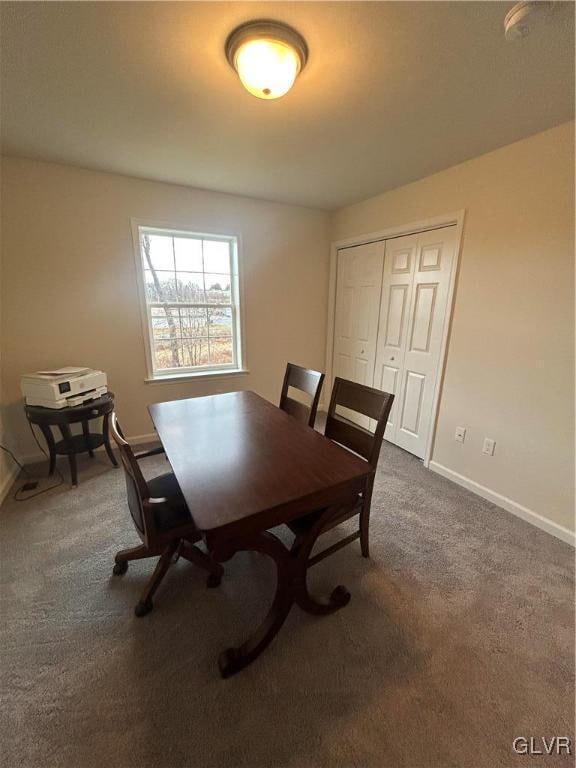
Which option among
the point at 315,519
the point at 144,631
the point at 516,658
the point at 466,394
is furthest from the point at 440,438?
the point at 144,631

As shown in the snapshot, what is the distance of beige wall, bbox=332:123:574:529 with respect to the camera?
70.3 inches

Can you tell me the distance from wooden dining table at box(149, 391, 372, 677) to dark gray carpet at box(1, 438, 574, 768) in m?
0.15

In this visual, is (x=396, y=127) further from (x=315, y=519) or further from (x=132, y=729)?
(x=132, y=729)

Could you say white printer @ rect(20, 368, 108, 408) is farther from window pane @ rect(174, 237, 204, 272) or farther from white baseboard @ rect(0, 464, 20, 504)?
window pane @ rect(174, 237, 204, 272)

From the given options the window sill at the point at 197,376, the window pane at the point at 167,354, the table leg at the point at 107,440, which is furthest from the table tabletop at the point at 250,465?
the window pane at the point at 167,354

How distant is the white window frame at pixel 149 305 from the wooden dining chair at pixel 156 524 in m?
1.60

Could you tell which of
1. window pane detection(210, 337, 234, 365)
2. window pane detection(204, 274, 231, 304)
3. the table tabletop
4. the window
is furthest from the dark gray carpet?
window pane detection(204, 274, 231, 304)

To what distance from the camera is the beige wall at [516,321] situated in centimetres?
179

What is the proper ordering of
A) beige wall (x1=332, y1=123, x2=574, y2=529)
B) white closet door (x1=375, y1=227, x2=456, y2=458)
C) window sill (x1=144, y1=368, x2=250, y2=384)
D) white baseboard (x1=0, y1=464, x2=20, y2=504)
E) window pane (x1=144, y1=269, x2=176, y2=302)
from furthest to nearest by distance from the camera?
1. window sill (x1=144, y1=368, x2=250, y2=384)
2. window pane (x1=144, y1=269, x2=176, y2=302)
3. white closet door (x1=375, y1=227, x2=456, y2=458)
4. white baseboard (x1=0, y1=464, x2=20, y2=504)
5. beige wall (x1=332, y1=123, x2=574, y2=529)

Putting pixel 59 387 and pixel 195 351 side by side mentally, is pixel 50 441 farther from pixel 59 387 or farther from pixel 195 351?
pixel 195 351

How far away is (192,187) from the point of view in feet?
9.04

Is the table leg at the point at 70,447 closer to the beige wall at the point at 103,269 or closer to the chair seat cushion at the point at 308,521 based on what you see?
the beige wall at the point at 103,269

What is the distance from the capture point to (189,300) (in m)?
3.04

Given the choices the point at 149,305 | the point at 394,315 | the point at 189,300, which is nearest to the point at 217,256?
the point at 189,300
